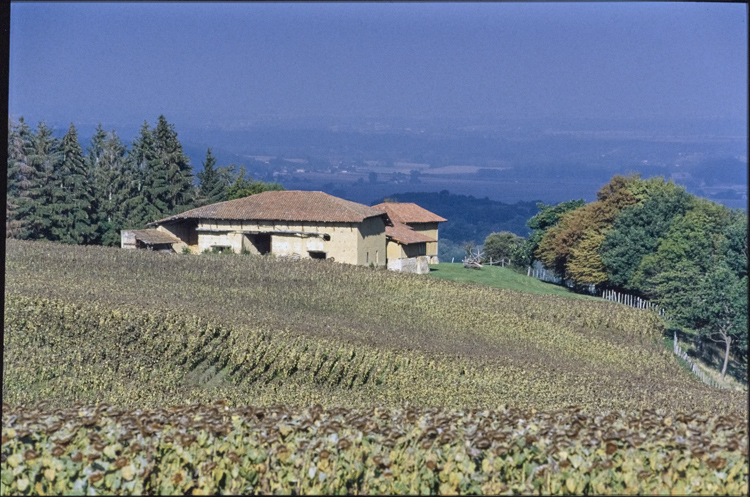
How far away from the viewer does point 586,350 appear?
84.4 feet

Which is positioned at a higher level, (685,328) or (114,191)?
(114,191)

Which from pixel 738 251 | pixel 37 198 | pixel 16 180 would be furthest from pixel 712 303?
pixel 16 180

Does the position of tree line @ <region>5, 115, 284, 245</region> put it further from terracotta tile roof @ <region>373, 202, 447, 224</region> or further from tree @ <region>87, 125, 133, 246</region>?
terracotta tile roof @ <region>373, 202, 447, 224</region>

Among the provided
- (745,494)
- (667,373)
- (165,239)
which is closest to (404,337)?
(667,373)

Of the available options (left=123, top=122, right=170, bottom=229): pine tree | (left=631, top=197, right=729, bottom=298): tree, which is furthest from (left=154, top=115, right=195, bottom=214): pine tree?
(left=631, top=197, right=729, bottom=298): tree

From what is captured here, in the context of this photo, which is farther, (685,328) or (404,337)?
(685,328)

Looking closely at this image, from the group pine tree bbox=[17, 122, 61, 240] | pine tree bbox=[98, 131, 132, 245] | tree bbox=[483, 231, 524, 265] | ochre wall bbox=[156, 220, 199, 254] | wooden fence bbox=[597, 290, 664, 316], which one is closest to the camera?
ochre wall bbox=[156, 220, 199, 254]

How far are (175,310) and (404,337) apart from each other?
6.35 metres

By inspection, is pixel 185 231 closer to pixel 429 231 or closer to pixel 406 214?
pixel 406 214

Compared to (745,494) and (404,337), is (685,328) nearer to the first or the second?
(404,337)

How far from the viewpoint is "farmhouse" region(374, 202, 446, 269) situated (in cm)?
4987

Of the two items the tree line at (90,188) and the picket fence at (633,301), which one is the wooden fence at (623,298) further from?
the tree line at (90,188)

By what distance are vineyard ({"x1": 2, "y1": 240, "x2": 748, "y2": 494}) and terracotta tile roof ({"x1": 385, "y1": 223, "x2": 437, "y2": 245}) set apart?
13.3 metres

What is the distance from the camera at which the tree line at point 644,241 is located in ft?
127
